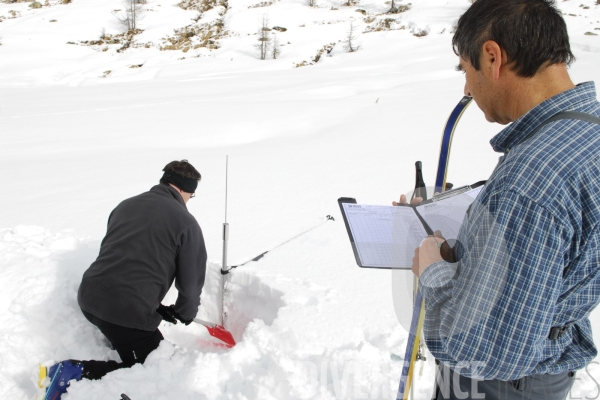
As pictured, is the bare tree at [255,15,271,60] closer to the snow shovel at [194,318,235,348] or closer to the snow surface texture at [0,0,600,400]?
the snow surface texture at [0,0,600,400]

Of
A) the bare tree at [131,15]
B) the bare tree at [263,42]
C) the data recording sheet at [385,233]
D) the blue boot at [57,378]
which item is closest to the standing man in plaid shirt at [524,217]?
the data recording sheet at [385,233]

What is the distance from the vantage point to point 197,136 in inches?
280

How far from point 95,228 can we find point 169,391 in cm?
212

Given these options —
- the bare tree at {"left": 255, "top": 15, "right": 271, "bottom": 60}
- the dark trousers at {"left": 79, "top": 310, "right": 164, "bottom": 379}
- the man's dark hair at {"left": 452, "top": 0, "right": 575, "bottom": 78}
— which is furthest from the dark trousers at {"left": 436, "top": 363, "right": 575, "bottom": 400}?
the bare tree at {"left": 255, "top": 15, "right": 271, "bottom": 60}

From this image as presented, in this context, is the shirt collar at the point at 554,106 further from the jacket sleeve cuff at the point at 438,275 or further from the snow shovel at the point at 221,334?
the snow shovel at the point at 221,334

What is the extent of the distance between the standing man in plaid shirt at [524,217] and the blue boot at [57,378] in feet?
6.29

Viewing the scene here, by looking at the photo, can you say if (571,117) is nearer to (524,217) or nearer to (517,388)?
(524,217)

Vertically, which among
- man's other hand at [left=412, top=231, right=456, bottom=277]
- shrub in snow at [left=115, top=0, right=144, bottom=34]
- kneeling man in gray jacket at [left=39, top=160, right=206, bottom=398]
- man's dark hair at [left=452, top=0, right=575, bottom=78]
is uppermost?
man's dark hair at [left=452, top=0, right=575, bottom=78]

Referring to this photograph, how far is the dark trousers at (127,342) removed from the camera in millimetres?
2324

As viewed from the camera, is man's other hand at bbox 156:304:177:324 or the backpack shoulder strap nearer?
the backpack shoulder strap

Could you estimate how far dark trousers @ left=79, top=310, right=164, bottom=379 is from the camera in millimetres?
2324

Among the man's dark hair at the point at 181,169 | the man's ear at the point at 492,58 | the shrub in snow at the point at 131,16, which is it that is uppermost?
the man's ear at the point at 492,58

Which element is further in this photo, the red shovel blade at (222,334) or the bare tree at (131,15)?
the bare tree at (131,15)

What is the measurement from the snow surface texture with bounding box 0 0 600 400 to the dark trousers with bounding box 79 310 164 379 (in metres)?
0.11
